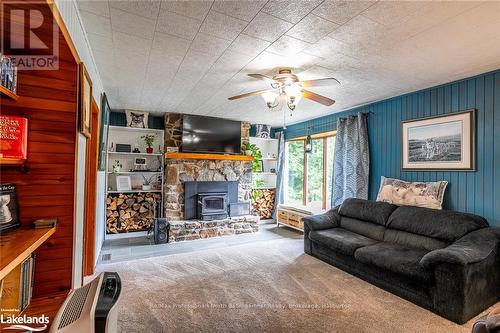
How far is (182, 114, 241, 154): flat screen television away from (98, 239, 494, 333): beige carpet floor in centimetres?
240

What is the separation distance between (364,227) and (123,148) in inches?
181

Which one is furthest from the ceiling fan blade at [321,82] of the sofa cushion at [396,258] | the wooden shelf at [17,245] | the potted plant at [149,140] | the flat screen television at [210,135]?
the potted plant at [149,140]

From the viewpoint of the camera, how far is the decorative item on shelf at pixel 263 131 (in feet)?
21.2

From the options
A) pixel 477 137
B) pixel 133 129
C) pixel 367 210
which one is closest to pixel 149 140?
pixel 133 129

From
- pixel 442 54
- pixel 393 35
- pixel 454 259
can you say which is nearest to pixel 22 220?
pixel 393 35

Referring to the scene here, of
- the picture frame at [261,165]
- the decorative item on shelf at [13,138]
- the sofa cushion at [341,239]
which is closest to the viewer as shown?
the decorative item on shelf at [13,138]

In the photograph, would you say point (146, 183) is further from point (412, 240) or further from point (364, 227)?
point (412, 240)

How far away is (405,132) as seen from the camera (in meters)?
3.71

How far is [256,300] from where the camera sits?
8.43 feet

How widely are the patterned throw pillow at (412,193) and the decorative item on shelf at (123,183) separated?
459 cm

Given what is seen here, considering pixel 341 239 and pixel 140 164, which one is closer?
pixel 341 239

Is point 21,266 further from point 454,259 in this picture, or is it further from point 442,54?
point 442,54

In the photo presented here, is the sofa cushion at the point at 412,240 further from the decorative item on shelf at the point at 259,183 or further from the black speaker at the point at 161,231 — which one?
the black speaker at the point at 161,231

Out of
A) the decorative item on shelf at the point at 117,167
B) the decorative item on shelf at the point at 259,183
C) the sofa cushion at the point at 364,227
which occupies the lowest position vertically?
the sofa cushion at the point at 364,227
